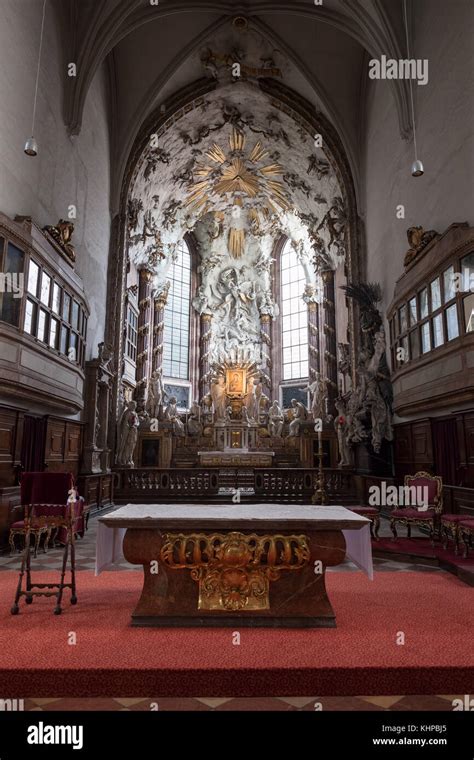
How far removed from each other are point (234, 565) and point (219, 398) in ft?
63.2

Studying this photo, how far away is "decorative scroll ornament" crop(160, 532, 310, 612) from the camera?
3758 millimetres

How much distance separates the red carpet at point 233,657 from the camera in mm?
2855

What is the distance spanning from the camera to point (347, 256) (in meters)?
15.5

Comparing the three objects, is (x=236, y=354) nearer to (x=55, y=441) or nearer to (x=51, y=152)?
(x=51, y=152)

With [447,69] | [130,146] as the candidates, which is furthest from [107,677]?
[130,146]

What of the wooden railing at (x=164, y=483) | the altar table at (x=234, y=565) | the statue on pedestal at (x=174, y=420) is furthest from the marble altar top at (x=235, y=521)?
the statue on pedestal at (x=174, y=420)

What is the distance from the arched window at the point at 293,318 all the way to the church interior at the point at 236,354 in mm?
204

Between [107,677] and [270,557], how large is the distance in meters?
1.42

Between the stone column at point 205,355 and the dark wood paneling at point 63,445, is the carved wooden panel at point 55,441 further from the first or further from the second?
the stone column at point 205,355

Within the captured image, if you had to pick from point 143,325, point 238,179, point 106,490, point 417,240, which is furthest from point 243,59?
point 106,490

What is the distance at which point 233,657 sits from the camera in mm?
3053

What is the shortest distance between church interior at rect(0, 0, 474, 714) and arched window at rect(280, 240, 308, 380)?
0.20 metres

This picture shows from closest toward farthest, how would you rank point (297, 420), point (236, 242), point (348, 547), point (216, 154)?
point (348, 547) → point (297, 420) → point (216, 154) → point (236, 242)

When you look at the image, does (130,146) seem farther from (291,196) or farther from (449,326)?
(449,326)
